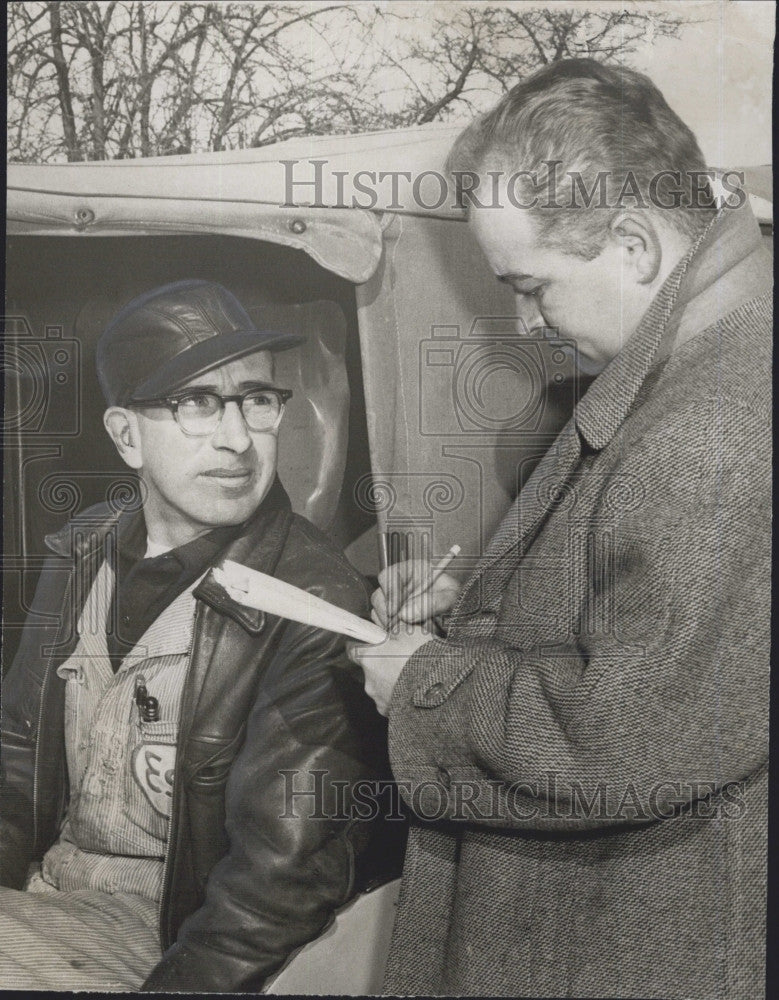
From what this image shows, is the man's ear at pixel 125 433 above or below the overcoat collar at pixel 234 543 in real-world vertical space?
above

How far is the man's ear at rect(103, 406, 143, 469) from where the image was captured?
7.73 ft

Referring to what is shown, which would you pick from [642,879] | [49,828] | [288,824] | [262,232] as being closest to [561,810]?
[642,879]

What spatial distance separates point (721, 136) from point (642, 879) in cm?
140

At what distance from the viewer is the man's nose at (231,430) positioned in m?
2.33

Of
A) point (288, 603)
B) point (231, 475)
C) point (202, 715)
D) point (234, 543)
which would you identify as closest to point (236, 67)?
point (231, 475)

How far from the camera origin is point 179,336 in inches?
92.2

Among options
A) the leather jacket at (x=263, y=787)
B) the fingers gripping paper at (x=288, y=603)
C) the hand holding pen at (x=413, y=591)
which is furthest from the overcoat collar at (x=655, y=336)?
the leather jacket at (x=263, y=787)

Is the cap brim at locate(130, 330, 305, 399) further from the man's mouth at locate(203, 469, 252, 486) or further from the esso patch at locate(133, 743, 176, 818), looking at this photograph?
the esso patch at locate(133, 743, 176, 818)

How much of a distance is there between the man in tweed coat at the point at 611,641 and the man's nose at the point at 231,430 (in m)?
0.48

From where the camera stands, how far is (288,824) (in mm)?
2330

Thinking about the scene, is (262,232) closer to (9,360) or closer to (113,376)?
(113,376)

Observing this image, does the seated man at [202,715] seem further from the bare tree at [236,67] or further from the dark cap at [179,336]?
the bare tree at [236,67]

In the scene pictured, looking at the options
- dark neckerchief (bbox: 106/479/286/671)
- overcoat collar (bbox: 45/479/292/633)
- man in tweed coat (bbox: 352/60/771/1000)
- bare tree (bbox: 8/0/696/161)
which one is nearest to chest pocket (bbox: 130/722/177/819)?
dark neckerchief (bbox: 106/479/286/671)

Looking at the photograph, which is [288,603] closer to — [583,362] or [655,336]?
[583,362]
